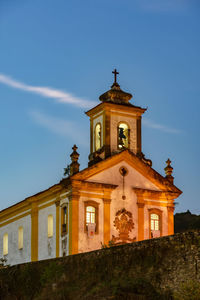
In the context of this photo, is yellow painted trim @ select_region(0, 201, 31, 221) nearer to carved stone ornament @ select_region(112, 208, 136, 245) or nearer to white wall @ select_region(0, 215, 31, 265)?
white wall @ select_region(0, 215, 31, 265)

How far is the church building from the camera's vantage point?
4847 cm

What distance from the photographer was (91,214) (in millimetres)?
48750

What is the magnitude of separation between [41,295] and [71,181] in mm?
16971

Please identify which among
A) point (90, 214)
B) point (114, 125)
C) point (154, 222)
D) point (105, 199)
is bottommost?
point (154, 222)

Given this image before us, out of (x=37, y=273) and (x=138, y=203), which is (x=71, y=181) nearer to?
(x=138, y=203)

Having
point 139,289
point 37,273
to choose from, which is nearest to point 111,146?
point 37,273

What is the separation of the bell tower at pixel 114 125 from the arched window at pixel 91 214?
11.8 feet

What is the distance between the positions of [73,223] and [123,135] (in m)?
8.35

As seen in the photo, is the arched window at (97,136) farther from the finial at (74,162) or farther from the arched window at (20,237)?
the arched window at (20,237)

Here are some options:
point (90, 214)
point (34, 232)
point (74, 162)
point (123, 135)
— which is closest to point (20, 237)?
point (34, 232)

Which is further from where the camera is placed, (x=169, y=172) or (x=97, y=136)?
(x=97, y=136)

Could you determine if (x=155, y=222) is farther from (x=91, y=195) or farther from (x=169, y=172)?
(x=91, y=195)

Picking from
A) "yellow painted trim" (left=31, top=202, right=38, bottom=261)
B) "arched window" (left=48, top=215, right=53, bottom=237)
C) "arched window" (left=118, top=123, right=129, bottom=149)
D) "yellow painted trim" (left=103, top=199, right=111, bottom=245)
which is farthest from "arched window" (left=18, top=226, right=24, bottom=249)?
"arched window" (left=118, top=123, right=129, bottom=149)

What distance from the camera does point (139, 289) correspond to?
84.9 ft
